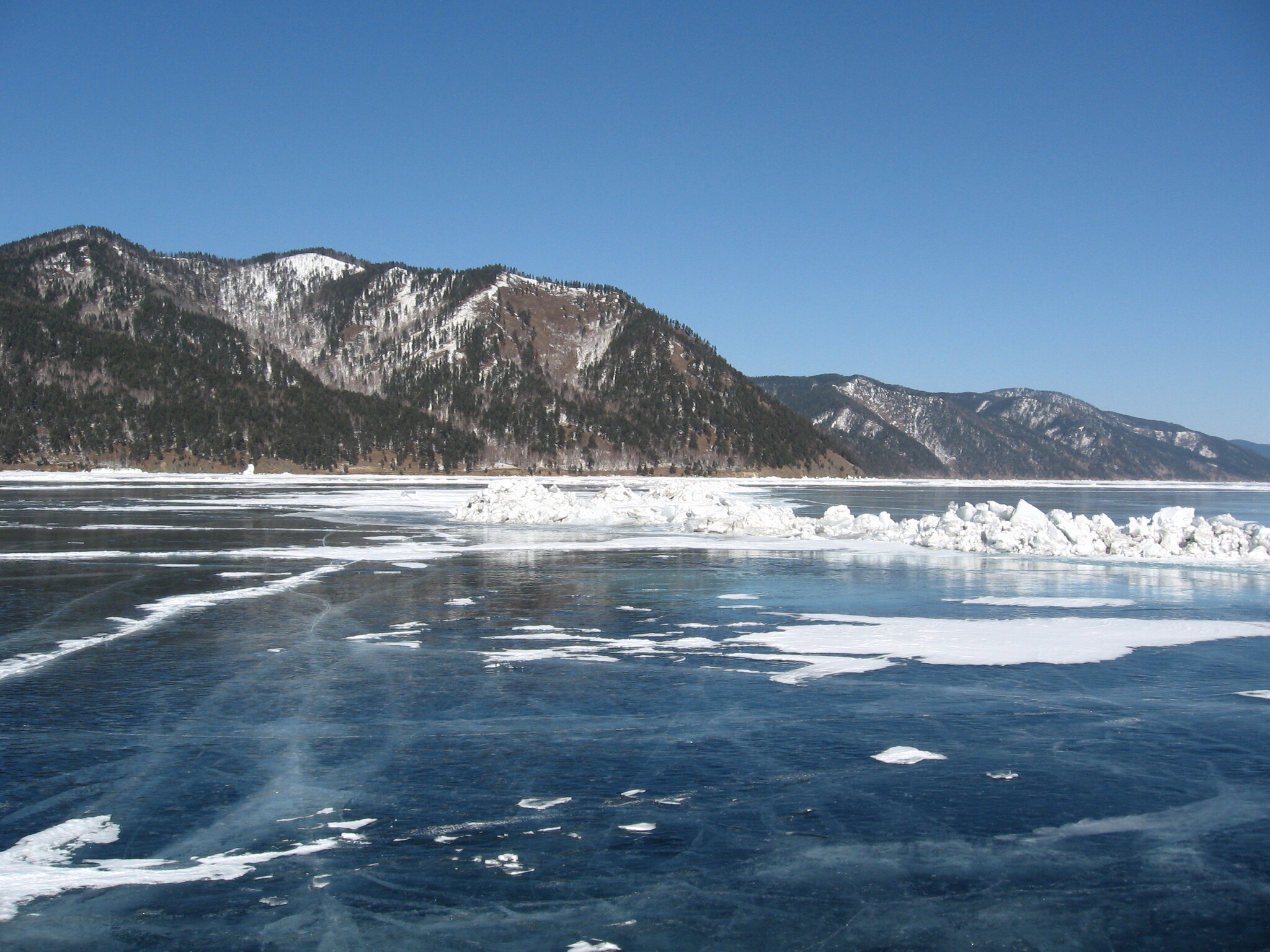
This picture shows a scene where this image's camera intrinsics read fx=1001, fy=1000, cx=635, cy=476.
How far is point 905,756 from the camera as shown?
8922 millimetres

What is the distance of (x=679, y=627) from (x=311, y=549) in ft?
49.9

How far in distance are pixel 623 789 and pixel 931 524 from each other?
24798 mm

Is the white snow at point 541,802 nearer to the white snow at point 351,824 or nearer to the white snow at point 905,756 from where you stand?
the white snow at point 351,824

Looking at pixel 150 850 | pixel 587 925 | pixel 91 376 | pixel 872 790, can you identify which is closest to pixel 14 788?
pixel 150 850

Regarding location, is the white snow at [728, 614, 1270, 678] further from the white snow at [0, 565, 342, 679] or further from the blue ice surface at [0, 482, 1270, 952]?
the white snow at [0, 565, 342, 679]

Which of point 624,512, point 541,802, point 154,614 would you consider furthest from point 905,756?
point 624,512

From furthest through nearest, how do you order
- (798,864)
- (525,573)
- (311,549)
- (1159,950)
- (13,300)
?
(13,300), (311,549), (525,573), (798,864), (1159,950)

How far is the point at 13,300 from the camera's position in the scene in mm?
180000

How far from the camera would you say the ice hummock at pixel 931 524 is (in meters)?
27.2

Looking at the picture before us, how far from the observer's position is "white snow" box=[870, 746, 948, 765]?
346 inches

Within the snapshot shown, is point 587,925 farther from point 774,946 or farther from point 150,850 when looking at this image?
point 150,850

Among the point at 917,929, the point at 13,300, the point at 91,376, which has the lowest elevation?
the point at 917,929

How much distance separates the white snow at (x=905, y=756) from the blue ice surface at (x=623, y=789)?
196mm

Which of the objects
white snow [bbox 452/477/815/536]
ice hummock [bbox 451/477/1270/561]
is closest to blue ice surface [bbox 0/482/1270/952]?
ice hummock [bbox 451/477/1270/561]
